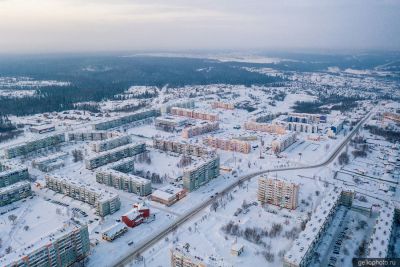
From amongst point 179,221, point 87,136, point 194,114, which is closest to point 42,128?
point 87,136

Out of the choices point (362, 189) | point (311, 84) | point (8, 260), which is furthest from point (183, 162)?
point (311, 84)

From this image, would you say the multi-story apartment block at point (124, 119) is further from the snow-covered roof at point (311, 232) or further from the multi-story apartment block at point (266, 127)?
the snow-covered roof at point (311, 232)

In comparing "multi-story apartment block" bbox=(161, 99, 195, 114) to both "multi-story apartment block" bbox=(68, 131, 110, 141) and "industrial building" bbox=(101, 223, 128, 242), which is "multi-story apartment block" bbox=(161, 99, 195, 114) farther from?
"industrial building" bbox=(101, 223, 128, 242)

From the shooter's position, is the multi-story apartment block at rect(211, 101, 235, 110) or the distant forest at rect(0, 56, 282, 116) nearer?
the multi-story apartment block at rect(211, 101, 235, 110)

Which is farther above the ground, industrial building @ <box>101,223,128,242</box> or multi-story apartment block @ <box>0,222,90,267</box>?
multi-story apartment block @ <box>0,222,90,267</box>

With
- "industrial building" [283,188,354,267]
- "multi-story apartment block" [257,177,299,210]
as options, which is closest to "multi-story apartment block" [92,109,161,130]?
"multi-story apartment block" [257,177,299,210]

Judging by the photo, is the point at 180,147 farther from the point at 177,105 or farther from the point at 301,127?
the point at 177,105
